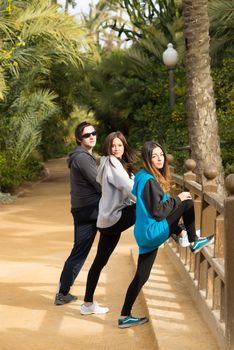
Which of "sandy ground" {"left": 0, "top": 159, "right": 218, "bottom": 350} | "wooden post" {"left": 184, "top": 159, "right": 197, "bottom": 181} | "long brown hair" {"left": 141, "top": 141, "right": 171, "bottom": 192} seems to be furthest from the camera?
"wooden post" {"left": 184, "top": 159, "right": 197, "bottom": 181}

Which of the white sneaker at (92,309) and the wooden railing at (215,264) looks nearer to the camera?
the wooden railing at (215,264)

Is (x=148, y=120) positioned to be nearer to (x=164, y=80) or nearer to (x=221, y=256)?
(x=164, y=80)

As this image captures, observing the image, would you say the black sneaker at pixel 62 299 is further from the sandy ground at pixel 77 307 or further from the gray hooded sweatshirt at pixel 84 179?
the gray hooded sweatshirt at pixel 84 179

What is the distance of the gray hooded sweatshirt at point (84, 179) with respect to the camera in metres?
6.22

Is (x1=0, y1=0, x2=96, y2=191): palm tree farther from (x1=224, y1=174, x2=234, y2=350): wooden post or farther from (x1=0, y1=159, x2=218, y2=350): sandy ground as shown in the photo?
(x1=224, y1=174, x2=234, y2=350): wooden post

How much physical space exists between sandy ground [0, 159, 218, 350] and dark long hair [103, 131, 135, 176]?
1147mm

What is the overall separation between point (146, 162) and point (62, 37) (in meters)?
13.0

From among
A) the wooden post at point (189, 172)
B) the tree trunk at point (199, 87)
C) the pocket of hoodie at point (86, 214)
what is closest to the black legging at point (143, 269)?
the pocket of hoodie at point (86, 214)

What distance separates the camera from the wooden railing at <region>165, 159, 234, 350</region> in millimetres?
4363

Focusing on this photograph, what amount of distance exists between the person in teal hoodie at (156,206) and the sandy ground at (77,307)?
638 mm

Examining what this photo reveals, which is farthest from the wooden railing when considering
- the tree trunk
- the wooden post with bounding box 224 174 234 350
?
the tree trunk

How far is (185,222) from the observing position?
5.39m

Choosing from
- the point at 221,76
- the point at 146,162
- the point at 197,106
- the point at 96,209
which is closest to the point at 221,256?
the point at 146,162

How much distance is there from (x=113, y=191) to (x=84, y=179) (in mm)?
486
